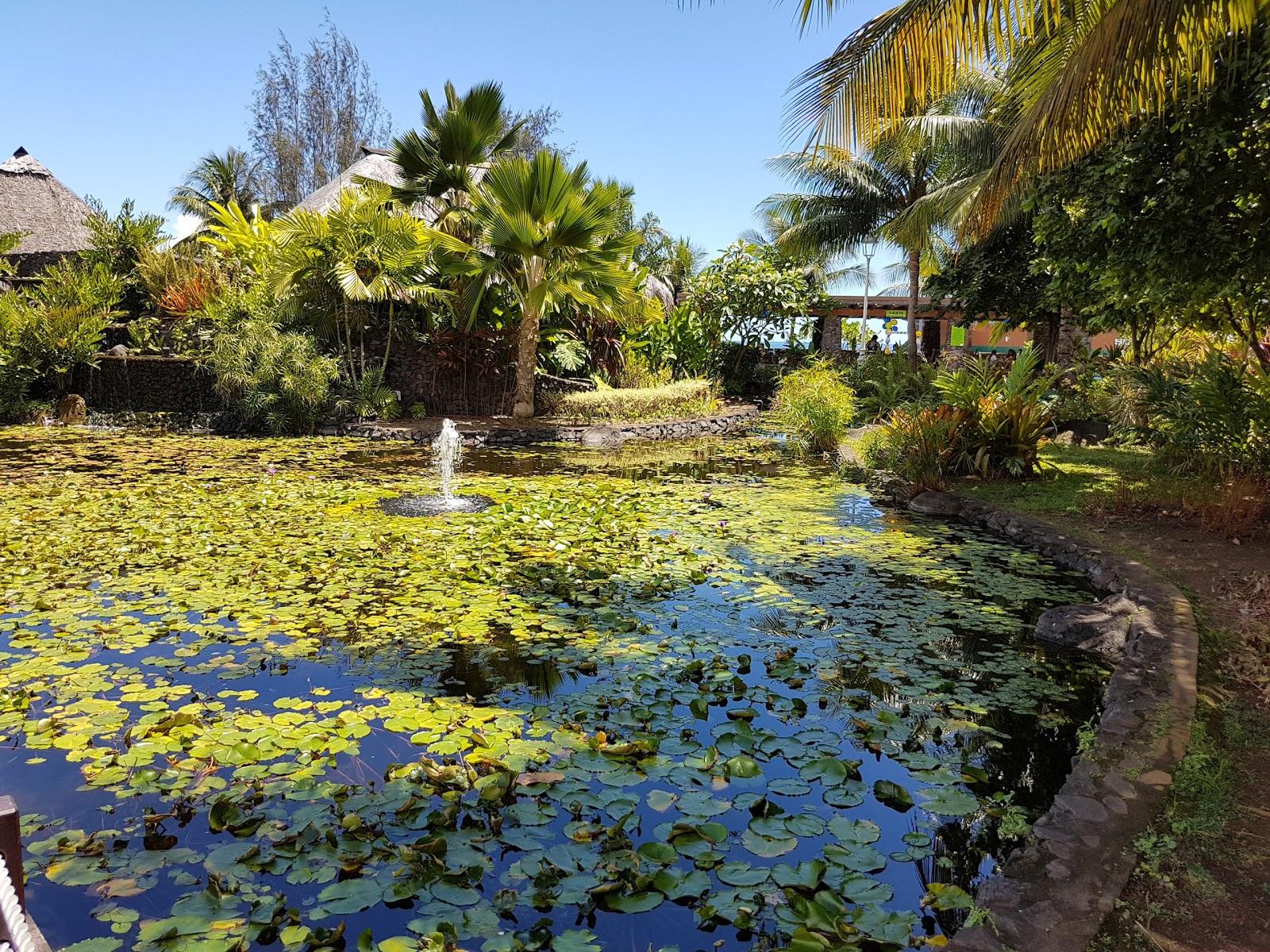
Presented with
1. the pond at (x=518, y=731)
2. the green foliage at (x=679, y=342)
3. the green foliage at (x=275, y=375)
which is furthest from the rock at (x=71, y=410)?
the green foliage at (x=679, y=342)

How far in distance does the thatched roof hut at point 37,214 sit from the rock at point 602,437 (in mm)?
16526

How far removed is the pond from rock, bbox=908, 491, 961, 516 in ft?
3.39

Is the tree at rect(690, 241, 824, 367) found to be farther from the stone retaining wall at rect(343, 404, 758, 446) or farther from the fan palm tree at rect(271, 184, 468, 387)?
the fan palm tree at rect(271, 184, 468, 387)

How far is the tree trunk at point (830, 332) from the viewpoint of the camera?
26.3m

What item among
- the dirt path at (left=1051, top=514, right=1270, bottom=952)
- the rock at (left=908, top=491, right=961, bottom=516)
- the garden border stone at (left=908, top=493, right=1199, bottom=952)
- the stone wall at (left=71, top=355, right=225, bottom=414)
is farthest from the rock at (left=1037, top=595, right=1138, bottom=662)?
the stone wall at (left=71, top=355, right=225, bottom=414)

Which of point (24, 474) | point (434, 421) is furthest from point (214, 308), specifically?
point (24, 474)

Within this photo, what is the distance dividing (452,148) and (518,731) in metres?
13.6

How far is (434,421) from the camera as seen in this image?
1466cm

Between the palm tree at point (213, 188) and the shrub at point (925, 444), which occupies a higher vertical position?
the palm tree at point (213, 188)

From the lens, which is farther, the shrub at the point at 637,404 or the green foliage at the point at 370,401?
the shrub at the point at 637,404

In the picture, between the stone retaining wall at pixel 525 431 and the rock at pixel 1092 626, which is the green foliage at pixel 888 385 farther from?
the rock at pixel 1092 626

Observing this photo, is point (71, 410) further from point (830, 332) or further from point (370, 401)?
point (830, 332)

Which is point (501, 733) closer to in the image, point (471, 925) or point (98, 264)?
point (471, 925)

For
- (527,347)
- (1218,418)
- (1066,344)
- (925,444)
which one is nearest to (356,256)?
(527,347)
